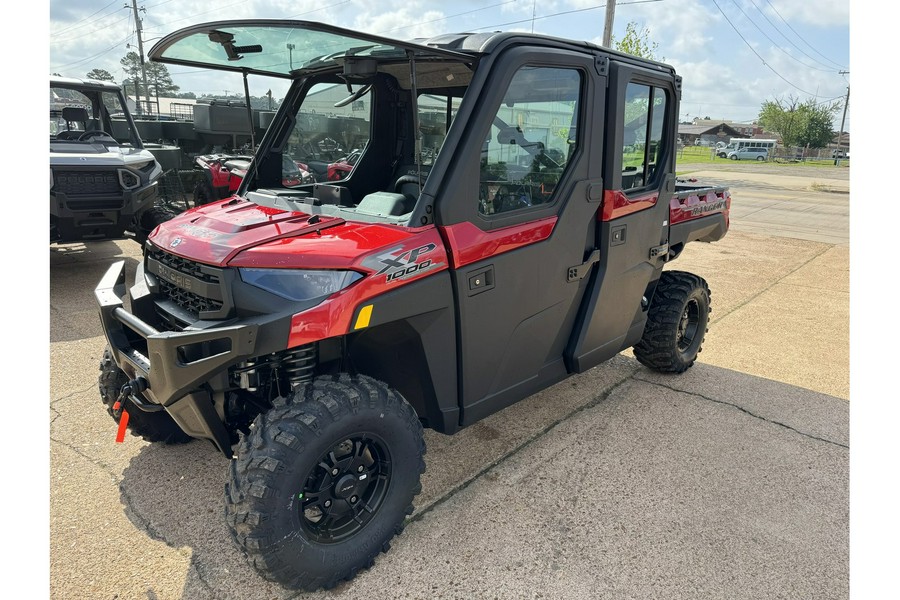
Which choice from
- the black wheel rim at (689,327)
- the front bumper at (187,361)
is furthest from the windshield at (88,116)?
the black wheel rim at (689,327)

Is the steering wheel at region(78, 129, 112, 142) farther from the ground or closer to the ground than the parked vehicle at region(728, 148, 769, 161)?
closer to the ground

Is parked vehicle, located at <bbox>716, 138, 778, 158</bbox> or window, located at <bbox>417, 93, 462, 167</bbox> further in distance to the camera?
parked vehicle, located at <bbox>716, 138, 778, 158</bbox>

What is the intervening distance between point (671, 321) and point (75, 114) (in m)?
7.34

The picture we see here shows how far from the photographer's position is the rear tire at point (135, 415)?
3.16 metres

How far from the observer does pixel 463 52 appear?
2635 millimetres

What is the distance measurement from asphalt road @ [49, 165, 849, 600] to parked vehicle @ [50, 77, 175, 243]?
6.68ft

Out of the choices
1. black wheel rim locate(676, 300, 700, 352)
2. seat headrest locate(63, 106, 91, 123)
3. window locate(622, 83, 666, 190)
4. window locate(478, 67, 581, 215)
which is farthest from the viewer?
seat headrest locate(63, 106, 91, 123)

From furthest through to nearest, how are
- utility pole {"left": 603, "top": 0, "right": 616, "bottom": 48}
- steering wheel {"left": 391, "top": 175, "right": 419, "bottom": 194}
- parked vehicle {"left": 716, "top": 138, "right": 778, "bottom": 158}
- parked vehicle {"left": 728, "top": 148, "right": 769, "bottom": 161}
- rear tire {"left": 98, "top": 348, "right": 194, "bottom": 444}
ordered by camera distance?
parked vehicle {"left": 716, "top": 138, "right": 778, "bottom": 158} → parked vehicle {"left": 728, "top": 148, "right": 769, "bottom": 161} → utility pole {"left": 603, "top": 0, "right": 616, "bottom": 48} → steering wheel {"left": 391, "top": 175, "right": 419, "bottom": 194} → rear tire {"left": 98, "top": 348, "right": 194, "bottom": 444}

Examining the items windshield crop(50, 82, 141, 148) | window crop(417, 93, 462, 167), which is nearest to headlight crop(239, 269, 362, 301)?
window crop(417, 93, 462, 167)

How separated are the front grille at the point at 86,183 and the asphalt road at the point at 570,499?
84.4 inches

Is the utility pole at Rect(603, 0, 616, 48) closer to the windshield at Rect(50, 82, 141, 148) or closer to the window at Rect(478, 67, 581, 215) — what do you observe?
the windshield at Rect(50, 82, 141, 148)

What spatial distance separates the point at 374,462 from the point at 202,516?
0.94 m

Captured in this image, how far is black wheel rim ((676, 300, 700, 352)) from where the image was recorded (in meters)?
4.64

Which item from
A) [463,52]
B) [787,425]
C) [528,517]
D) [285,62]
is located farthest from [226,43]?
[787,425]
